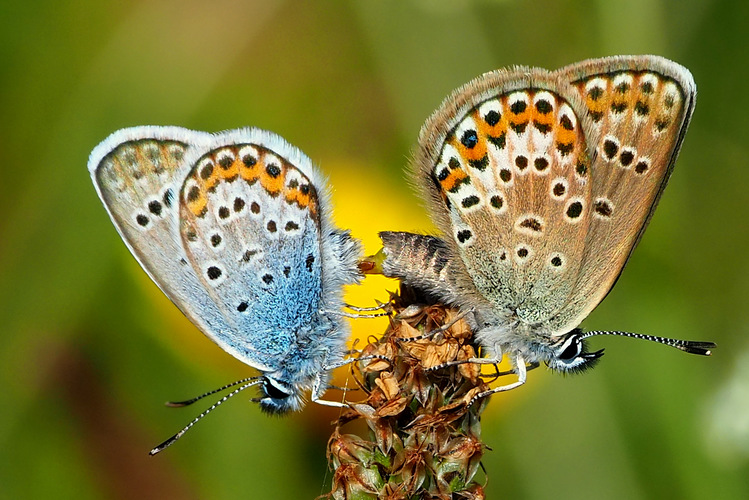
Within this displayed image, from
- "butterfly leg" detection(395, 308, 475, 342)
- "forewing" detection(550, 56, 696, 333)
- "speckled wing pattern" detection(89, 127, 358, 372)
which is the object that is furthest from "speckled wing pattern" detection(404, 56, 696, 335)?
"speckled wing pattern" detection(89, 127, 358, 372)

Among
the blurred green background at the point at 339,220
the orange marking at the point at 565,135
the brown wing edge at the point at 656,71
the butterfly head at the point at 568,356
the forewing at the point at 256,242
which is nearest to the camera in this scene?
the brown wing edge at the point at 656,71

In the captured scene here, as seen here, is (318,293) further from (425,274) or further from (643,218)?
(643,218)

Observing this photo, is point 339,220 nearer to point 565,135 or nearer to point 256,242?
point 256,242

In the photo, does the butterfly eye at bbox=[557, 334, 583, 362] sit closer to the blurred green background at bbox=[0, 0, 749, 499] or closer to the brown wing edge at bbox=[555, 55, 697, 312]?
the brown wing edge at bbox=[555, 55, 697, 312]

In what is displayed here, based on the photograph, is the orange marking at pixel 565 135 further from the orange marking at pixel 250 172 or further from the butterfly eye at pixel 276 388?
the butterfly eye at pixel 276 388

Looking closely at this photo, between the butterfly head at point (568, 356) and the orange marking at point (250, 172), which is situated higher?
the orange marking at point (250, 172)

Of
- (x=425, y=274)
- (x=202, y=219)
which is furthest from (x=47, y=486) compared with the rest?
(x=425, y=274)

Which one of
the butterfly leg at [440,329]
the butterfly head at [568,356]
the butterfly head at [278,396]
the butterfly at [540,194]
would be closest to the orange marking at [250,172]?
the butterfly at [540,194]

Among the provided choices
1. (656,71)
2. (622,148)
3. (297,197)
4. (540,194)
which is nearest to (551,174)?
(540,194)
